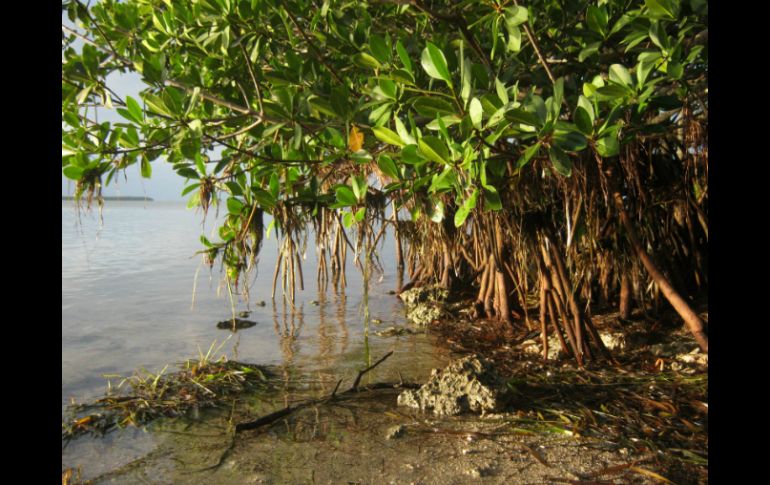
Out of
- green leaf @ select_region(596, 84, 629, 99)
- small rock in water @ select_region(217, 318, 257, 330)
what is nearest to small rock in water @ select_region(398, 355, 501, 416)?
green leaf @ select_region(596, 84, 629, 99)

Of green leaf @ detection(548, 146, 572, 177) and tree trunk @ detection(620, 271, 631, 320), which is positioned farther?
tree trunk @ detection(620, 271, 631, 320)

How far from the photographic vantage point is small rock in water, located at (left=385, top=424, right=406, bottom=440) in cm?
217

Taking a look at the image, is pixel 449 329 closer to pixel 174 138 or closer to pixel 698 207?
pixel 698 207

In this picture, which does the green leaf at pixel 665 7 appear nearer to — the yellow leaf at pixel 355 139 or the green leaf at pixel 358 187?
the yellow leaf at pixel 355 139

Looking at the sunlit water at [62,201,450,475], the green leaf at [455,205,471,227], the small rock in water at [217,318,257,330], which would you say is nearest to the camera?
the green leaf at [455,205,471,227]

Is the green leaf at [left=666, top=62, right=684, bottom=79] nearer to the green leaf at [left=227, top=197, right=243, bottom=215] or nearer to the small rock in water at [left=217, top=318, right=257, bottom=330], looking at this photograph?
the green leaf at [left=227, top=197, right=243, bottom=215]

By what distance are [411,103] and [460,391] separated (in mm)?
1352

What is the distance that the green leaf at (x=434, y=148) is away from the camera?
165 centimetres

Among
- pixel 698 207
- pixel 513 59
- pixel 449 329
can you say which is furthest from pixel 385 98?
pixel 449 329

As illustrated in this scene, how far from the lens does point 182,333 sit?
4.46 meters

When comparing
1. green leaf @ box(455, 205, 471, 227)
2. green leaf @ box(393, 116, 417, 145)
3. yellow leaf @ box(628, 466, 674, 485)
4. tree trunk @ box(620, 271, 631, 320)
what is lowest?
yellow leaf @ box(628, 466, 674, 485)

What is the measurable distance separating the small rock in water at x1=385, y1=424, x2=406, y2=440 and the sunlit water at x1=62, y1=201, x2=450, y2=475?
834 mm

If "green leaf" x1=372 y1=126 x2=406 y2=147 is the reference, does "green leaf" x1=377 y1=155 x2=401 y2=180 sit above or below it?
below

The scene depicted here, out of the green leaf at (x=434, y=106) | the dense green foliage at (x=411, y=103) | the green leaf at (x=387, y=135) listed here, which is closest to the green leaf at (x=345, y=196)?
the dense green foliage at (x=411, y=103)
